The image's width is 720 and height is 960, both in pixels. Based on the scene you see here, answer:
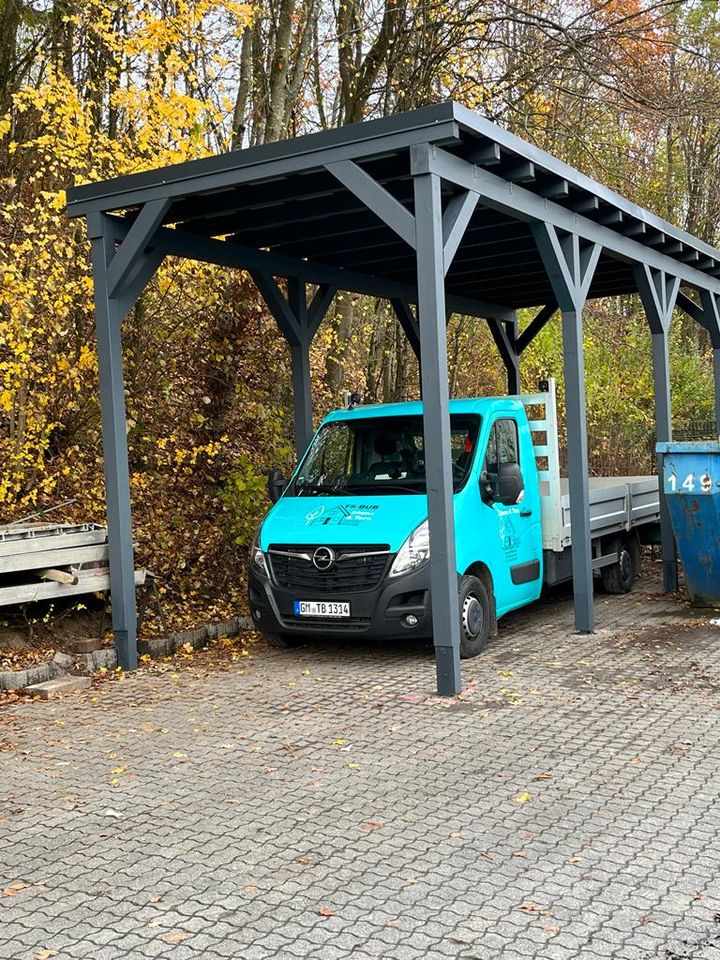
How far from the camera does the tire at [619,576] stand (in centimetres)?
1092

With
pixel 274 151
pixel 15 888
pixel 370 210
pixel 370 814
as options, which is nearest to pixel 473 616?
pixel 370 210

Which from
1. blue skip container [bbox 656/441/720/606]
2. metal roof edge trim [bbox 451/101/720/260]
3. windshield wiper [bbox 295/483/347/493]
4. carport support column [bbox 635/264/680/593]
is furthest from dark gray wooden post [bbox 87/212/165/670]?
carport support column [bbox 635/264/680/593]

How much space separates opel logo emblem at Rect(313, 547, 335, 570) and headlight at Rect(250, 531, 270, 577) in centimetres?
51

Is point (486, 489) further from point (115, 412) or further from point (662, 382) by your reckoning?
point (662, 382)

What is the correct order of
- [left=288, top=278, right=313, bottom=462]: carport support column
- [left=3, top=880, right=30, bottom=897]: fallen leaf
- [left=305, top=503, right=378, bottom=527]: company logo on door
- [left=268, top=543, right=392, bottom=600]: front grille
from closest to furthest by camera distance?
[left=3, top=880, right=30, bottom=897]: fallen leaf
[left=268, top=543, right=392, bottom=600]: front grille
[left=305, top=503, right=378, bottom=527]: company logo on door
[left=288, top=278, right=313, bottom=462]: carport support column

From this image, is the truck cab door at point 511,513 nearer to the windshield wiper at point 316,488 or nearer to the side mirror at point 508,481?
the side mirror at point 508,481

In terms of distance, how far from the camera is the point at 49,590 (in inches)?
312

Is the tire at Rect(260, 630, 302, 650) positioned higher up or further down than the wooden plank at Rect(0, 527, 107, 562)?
further down

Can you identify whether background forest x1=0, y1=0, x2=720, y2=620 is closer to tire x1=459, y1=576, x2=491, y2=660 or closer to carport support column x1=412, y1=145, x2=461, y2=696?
tire x1=459, y1=576, x2=491, y2=660

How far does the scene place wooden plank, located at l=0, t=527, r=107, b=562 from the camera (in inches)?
303

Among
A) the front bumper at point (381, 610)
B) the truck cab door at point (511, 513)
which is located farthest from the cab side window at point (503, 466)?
the front bumper at point (381, 610)

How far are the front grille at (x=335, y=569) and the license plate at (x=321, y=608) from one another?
0.05 m

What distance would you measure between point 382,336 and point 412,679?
1013 centimetres

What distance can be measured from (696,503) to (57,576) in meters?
5.58
